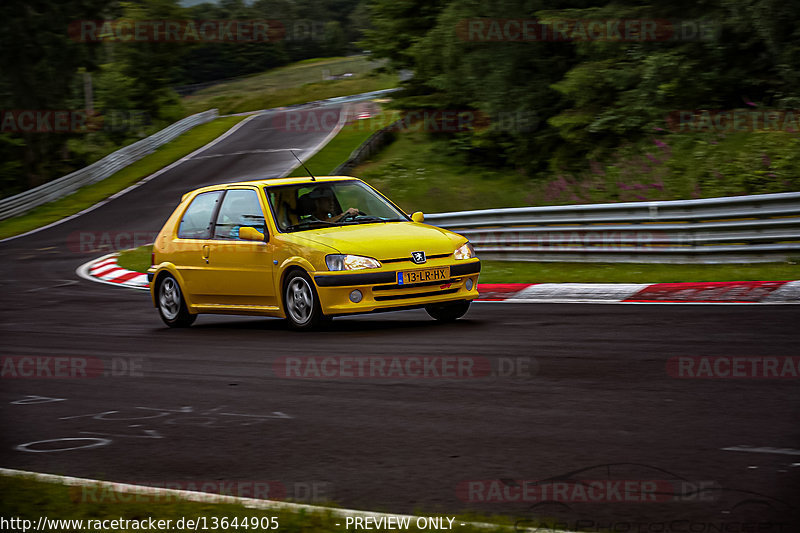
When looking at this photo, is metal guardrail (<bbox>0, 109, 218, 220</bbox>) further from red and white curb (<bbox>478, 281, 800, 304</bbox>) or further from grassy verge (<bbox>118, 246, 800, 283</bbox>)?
red and white curb (<bbox>478, 281, 800, 304</bbox>)

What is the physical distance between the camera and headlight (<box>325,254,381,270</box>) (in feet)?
31.8

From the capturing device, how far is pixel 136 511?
4.12 m

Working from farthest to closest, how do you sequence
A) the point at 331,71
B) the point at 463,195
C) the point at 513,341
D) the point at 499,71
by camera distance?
the point at 331,71 < the point at 463,195 < the point at 499,71 < the point at 513,341

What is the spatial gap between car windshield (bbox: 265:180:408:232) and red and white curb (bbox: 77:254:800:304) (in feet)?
6.42

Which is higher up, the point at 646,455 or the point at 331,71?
the point at 331,71

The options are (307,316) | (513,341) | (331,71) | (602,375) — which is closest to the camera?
(602,375)

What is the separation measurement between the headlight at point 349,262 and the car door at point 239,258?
0.88 meters

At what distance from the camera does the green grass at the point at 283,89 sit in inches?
2618

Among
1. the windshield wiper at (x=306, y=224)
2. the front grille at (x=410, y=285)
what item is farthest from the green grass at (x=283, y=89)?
the front grille at (x=410, y=285)

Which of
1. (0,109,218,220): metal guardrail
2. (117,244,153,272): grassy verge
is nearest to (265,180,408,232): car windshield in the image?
(117,244,153,272): grassy verge

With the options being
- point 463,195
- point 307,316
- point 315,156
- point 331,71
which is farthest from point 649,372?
point 331,71

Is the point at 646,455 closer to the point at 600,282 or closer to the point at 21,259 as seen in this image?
the point at 600,282

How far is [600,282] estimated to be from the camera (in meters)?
13.0

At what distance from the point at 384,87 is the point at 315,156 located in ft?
91.8
